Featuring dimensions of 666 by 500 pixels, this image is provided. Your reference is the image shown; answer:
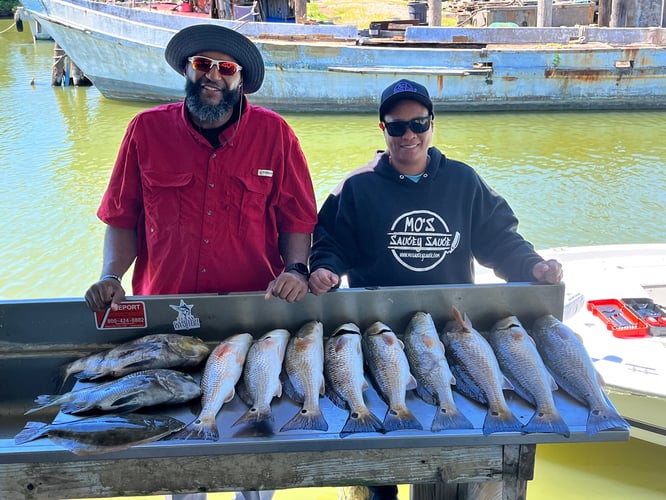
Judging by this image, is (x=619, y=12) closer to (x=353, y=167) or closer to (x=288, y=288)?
(x=353, y=167)

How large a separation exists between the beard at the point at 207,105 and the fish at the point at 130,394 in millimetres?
1077

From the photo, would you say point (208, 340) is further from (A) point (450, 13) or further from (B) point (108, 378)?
(A) point (450, 13)

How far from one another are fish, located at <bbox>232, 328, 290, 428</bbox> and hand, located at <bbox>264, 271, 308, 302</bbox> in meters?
0.14

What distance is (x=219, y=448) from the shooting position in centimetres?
177

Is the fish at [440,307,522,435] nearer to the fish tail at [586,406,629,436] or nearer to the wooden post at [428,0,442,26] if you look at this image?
the fish tail at [586,406,629,436]

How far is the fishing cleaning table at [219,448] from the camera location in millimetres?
1777

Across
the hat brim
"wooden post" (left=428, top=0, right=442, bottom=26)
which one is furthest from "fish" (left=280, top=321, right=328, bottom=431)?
"wooden post" (left=428, top=0, right=442, bottom=26)

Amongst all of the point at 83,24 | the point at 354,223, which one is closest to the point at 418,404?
the point at 354,223

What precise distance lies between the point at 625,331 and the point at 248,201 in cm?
266

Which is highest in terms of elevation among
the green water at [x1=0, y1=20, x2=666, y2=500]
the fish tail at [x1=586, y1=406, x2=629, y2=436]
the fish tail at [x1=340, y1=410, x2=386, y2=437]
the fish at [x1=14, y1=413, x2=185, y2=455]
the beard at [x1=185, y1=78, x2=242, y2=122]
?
the beard at [x1=185, y1=78, x2=242, y2=122]

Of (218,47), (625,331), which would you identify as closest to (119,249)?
(218,47)

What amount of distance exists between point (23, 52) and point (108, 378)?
95.3 feet

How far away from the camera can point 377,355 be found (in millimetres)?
2195

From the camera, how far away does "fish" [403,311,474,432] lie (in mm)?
1870
